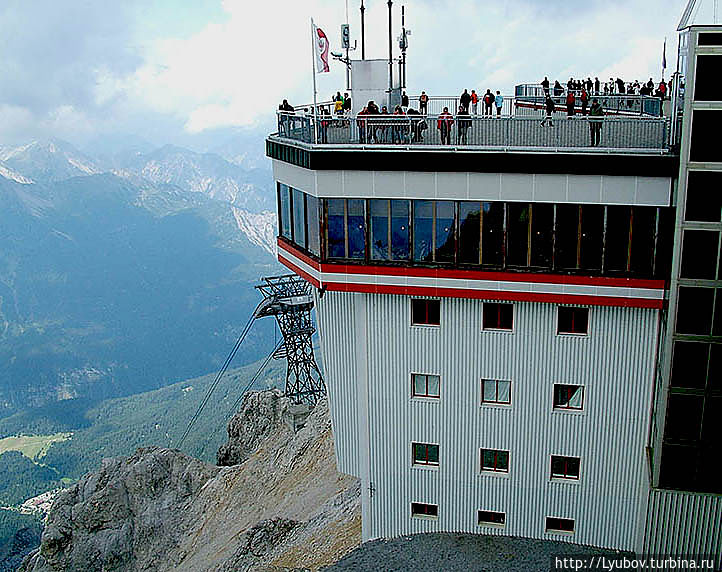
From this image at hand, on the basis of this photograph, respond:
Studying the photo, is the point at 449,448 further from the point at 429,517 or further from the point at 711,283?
the point at 711,283

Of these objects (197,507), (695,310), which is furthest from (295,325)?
(695,310)

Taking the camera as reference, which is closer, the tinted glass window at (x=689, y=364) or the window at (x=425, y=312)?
the tinted glass window at (x=689, y=364)

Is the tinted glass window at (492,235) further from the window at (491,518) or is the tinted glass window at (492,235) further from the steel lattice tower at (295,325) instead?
the steel lattice tower at (295,325)

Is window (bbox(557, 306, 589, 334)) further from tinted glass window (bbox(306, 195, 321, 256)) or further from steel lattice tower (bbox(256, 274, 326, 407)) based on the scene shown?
steel lattice tower (bbox(256, 274, 326, 407))

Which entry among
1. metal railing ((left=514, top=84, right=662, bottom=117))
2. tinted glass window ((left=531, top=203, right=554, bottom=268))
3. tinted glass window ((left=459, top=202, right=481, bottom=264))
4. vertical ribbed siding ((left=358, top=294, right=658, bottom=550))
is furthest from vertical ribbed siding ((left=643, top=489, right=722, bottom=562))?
metal railing ((left=514, top=84, right=662, bottom=117))

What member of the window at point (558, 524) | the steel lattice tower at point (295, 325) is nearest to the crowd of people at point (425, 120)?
the window at point (558, 524)

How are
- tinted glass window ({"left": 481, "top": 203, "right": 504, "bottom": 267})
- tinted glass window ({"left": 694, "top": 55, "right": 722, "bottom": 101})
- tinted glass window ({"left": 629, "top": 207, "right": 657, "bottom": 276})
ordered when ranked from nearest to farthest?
tinted glass window ({"left": 694, "top": 55, "right": 722, "bottom": 101}) → tinted glass window ({"left": 629, "top": 207, "right": 657, "bottom": 276}) → tinted glass window ({"left": 481, "top": 203, "right": 504, "bottom": 267})
